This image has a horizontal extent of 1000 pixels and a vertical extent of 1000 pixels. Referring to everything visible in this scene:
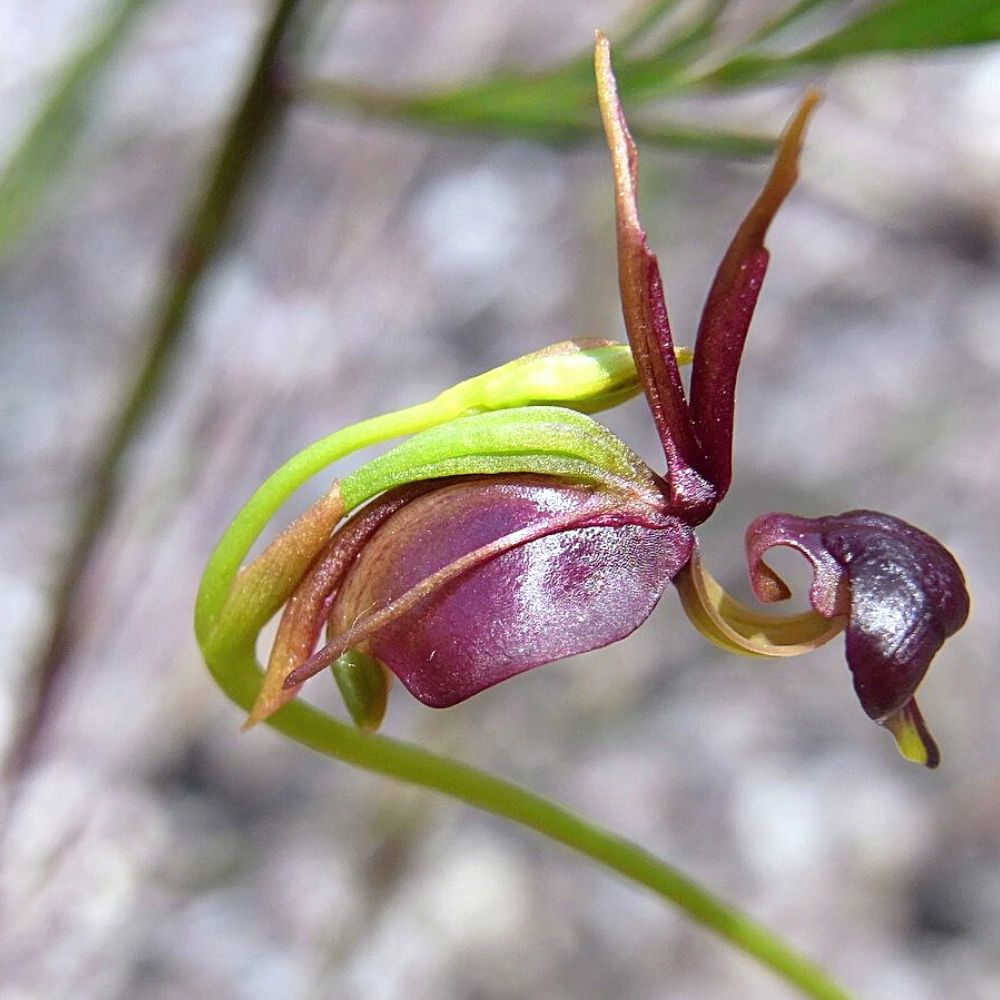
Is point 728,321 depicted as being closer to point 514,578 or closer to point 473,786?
point 514,578

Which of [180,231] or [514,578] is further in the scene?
[180,231]

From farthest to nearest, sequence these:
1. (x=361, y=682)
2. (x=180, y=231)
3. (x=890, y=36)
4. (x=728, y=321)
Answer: (x=180, y=231)
(x=890, y=36)
(x=361, y=682)
(x=728, y=321)

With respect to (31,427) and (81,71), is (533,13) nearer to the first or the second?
(31,427)

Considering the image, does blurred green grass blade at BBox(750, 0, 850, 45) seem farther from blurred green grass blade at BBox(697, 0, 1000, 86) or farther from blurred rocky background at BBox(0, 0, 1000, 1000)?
blurred rocky background at BBox(0, 0, 1000, 1000)

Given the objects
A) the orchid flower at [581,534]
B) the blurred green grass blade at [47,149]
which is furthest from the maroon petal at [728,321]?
the blurred green grass blade at [47,149]

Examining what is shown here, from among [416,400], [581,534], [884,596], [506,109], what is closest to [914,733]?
[884,596]

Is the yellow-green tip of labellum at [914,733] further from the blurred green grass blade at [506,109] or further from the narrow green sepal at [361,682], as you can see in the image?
the blurred green grass blade at [506,109]

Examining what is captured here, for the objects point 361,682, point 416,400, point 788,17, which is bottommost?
point 416,400
